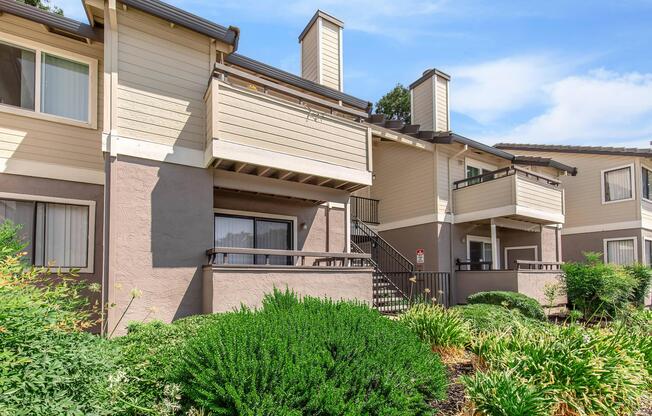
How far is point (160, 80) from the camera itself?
8117mm

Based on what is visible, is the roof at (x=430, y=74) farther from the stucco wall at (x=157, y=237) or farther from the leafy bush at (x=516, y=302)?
the stucco wall at (x=157, y=237)

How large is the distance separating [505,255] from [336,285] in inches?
420

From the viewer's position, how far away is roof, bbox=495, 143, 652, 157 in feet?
52.5

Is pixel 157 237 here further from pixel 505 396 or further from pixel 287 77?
pixel 505 396

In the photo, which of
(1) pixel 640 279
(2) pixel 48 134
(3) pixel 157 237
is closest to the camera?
(3) pixel 157 237

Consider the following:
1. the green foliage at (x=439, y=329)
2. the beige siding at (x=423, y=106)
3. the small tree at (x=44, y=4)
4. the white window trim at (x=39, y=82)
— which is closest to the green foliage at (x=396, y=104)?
the beige siding at (x=423, y=106)

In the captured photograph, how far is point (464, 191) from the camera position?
14117 mm

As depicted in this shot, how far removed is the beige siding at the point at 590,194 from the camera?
1638 centimetres

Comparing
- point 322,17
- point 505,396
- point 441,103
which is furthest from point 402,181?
point 505,396

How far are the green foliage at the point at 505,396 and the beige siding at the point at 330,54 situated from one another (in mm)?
9595

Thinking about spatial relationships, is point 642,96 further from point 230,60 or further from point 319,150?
point 230,60

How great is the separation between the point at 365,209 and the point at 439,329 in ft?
32.7

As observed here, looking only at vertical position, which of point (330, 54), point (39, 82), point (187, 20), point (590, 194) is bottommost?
point (590, 194)

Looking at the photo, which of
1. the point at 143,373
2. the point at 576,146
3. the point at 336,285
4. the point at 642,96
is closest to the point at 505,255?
the point at 576,146
